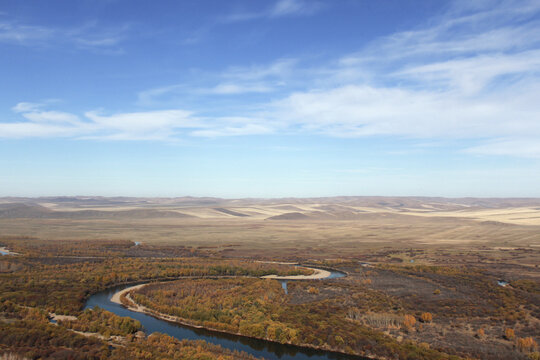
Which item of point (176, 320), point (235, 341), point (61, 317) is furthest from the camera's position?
point (176, 320)

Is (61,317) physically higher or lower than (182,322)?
higher

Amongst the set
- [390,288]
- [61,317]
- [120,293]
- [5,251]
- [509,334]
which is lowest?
[5,251]

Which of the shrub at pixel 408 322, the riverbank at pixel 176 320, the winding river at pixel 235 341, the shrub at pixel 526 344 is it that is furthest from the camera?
the shrub at pixel 408 322

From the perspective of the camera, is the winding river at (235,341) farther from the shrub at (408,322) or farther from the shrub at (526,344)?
the shrub at (526,344)

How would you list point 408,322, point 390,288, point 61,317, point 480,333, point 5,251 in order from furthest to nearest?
1. point 5,251
2. point 390,288
3. point 61,317
4. point 408,322
5. point 480,333

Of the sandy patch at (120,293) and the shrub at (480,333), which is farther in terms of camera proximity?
the sandy patch at (120,293)

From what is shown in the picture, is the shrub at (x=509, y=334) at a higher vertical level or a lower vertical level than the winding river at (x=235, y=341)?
higher

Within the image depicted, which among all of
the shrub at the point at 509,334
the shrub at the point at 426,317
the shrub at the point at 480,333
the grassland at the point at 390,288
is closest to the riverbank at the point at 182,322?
the grassland at the point at 390,288

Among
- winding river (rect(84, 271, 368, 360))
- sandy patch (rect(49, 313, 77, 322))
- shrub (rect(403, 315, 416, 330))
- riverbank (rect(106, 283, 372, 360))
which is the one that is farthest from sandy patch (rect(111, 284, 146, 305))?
shrub (rect(403, 315, 416, 330))

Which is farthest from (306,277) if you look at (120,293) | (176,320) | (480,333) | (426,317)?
(480,333)

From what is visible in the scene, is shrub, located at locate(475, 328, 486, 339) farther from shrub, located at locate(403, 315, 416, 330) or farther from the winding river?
the winding river

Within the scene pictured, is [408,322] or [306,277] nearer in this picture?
[408,322]

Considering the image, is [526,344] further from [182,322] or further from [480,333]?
[182,322]
